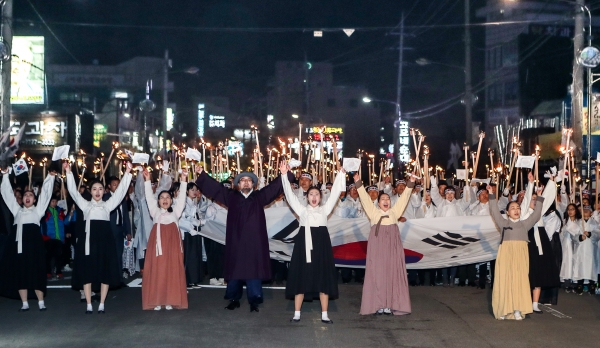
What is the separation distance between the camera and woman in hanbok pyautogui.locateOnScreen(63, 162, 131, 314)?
35.0ft

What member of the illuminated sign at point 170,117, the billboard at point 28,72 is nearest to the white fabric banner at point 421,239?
the billboard at point 28,72

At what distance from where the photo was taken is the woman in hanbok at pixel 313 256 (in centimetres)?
1020

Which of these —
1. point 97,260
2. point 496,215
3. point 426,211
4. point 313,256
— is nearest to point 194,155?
point 97,260

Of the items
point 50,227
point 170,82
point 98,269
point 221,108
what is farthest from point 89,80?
point 98,269

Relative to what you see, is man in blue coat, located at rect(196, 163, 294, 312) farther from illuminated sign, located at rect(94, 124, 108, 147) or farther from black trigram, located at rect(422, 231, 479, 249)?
illuminated sign, located at rect(94, 124, 108, 147)

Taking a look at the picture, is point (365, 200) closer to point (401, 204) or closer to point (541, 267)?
point (401, 204)

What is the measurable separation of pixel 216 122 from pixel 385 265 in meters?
62.4

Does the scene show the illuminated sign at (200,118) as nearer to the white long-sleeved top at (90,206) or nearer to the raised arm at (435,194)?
the raised arm at (435,194)

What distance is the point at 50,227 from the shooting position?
1475cm

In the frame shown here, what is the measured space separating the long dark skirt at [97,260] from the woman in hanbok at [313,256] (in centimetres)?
234

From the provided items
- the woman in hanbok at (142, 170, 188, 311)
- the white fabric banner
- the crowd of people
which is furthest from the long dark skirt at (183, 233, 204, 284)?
the woman in hanbok at (142, 170, 188, 311)

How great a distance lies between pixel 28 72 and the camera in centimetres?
3862

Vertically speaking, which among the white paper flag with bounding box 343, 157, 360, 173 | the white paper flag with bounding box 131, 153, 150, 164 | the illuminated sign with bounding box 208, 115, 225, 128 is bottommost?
the white paper flag with bounding box 343, 157, 360, 173

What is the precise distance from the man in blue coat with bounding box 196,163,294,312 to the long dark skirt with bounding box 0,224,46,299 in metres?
2.28
